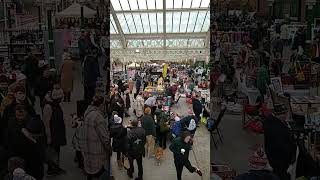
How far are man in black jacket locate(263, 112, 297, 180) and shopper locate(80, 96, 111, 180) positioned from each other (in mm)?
2173

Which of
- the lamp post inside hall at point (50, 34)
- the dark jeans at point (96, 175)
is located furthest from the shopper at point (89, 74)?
the dark jeans at point (96, 175)

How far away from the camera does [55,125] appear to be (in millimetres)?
4895

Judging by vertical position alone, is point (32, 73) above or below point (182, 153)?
above

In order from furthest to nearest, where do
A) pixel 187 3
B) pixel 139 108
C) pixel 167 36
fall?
pixel 167 36 → pixel 187 3 → pixel 139 108

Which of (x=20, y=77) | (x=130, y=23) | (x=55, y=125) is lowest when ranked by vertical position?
(x=55, y=125)

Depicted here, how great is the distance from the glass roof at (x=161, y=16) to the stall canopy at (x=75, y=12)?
9.38 metres

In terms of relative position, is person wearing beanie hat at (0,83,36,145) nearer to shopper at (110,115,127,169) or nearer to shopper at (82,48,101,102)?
shopper at (82,48,101,102)

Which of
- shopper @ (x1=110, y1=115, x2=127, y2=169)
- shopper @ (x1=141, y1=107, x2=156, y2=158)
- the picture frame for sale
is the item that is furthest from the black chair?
shopper @ (x1=141, y1=107, x2=156, y2=158)

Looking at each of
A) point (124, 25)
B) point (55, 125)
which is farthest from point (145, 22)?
point (55, 125)

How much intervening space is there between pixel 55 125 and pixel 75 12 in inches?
62.3

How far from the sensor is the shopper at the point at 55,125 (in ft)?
16.0

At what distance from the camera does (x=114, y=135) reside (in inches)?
215

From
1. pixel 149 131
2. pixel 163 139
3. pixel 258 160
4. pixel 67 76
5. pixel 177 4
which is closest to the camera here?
pixel 258 160

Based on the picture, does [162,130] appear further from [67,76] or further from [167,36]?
[167,36]
